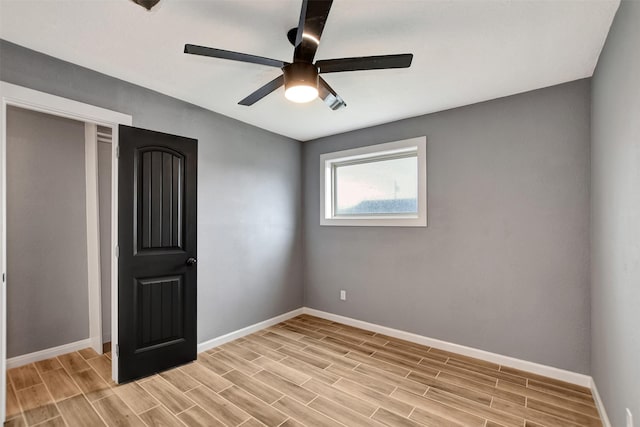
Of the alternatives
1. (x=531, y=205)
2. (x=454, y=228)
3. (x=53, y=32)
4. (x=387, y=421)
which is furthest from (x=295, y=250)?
(x=53, y=32)

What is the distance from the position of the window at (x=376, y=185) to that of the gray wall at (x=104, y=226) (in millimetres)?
2522

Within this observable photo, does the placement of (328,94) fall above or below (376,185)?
above

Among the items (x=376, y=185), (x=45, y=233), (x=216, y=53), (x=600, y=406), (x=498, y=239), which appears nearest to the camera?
(x=216, y=53)

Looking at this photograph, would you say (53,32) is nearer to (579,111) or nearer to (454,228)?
(454,228)

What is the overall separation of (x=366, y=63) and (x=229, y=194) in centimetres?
225

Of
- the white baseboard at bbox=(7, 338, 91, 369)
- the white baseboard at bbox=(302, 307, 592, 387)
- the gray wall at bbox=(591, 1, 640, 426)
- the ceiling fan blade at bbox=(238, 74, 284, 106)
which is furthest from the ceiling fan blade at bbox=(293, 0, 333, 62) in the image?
the white baseboard at bbox=(7, 338, 91, 369)

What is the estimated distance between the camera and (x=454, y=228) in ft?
10.1

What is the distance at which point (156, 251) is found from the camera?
2.67m

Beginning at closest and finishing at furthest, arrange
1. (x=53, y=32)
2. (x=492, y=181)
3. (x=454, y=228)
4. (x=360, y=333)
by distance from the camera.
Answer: (x=53, y=32) → (x=492, y=181) → (x=454, y=228) → (x=360, y=333)

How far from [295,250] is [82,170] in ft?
8.70

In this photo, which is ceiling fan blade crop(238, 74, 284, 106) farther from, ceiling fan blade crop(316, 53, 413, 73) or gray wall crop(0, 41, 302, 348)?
gray wall crop(0, 41, 302, 348)

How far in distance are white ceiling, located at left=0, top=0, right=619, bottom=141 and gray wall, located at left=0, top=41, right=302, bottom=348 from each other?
17cm

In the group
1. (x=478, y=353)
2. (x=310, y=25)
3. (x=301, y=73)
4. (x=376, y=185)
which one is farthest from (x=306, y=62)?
(x=478, y=353)

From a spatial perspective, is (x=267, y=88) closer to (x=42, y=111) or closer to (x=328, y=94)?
(x=328, y=94)
